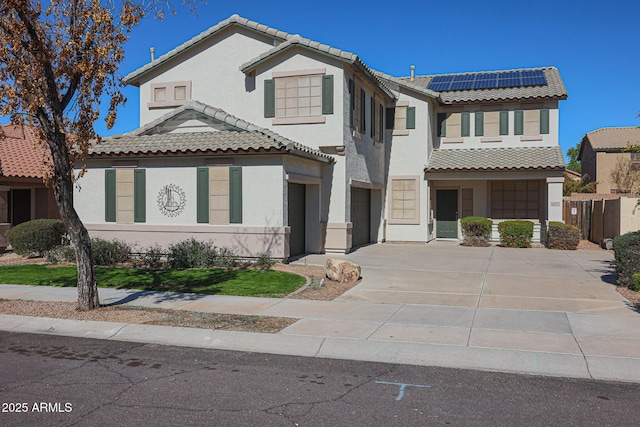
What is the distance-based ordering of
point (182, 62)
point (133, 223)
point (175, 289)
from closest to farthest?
point (175, 289) < point (133, 223) < point (182, 62)

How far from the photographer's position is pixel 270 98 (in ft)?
A: 64.3

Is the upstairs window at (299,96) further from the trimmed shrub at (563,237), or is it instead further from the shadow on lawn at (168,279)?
the trimmed shrub at (563,237)

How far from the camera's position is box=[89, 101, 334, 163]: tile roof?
54.8ft

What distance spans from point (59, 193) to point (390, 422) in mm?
7434

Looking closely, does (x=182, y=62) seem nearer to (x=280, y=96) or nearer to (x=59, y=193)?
(x=280, y=96)

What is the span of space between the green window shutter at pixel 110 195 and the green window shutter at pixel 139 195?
2.42 feet

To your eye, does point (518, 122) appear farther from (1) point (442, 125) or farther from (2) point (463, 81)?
(2) point (463, 81)

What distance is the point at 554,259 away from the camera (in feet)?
63.1

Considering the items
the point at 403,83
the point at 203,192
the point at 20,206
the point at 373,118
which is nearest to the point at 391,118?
the point at 403,83

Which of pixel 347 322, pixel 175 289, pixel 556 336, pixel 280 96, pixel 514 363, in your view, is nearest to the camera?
pixel 514 363

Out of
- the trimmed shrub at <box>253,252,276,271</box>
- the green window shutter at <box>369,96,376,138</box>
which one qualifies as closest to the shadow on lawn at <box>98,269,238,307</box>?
the trimmed shrub at <box>253,252,276,271</box>

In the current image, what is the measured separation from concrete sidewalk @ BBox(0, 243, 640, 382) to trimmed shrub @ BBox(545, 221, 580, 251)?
722 cm

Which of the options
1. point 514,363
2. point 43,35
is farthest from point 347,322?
point 43,35

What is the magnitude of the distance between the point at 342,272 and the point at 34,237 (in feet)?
33.9
